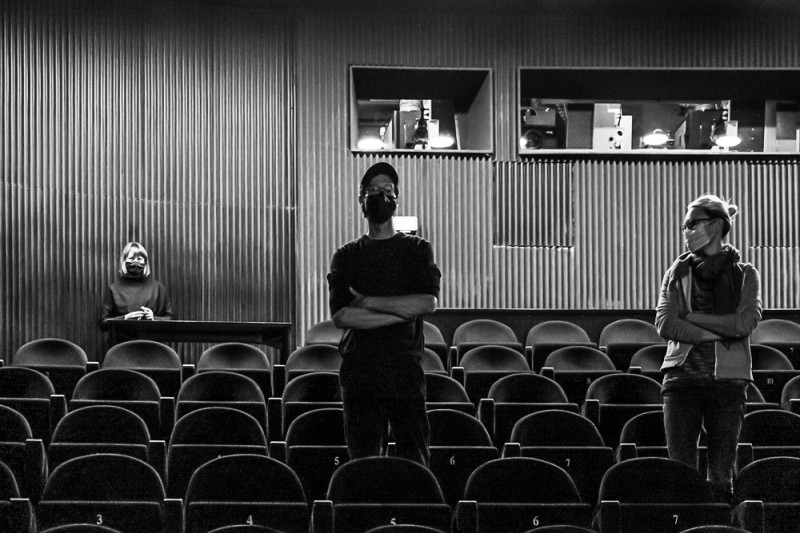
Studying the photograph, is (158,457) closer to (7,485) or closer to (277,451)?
(277,451)

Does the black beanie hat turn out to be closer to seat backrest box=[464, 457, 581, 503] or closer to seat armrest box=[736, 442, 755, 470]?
seat backrest box=[464, 457, 581, 503]

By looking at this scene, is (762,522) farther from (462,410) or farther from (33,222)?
(33,222)

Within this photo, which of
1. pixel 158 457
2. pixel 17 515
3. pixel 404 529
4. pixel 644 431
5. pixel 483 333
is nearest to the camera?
pixel 404 529

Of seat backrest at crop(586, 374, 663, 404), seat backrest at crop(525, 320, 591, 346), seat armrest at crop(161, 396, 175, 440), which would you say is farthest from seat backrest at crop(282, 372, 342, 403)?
seat backrest at crop(525, 320, 591, 346)

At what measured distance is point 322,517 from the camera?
11.4ft

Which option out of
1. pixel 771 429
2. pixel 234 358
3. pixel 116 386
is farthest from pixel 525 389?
pixel 116 386

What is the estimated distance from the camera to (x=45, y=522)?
3.50 m

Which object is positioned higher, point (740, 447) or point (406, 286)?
point (406, 286)

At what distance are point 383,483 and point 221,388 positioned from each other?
5.78 feet

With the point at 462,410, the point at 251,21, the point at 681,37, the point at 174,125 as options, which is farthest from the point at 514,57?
the point at 462,410

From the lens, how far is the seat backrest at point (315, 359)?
6012mm

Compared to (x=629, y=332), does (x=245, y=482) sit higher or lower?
lower

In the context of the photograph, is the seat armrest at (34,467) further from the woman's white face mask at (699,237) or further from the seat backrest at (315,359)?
the woman's white face mask at (699,237)

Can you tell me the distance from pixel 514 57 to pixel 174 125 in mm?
2904
